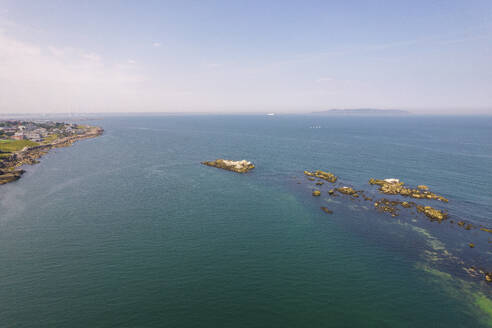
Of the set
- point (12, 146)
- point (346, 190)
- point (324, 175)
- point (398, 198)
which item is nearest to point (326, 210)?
point (346, 190)

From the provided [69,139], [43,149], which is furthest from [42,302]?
[69,139]

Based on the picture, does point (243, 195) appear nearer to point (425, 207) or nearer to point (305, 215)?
point (305, 215)

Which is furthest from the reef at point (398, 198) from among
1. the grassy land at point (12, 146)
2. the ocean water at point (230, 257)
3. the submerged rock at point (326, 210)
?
the grassy land at point (12, 146)

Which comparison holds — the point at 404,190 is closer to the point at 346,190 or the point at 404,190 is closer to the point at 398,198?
the point at 398,198

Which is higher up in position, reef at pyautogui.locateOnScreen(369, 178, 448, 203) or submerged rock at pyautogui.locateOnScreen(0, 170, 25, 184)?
submerged rock at pyautogui.locateOnScreen(0, 170, 25, 184)

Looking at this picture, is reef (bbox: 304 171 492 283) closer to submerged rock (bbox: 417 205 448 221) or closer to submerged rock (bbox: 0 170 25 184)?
submerged rock (bbox: 417 205 448 221)

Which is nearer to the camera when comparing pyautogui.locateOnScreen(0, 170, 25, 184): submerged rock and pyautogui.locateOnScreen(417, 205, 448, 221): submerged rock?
pyautogui.locateOnScreen(417, 205, 448, 221): submerged rock

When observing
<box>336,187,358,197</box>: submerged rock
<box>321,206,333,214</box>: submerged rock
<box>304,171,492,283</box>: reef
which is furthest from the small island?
<box>321,206,333,214</box>: submerged rock

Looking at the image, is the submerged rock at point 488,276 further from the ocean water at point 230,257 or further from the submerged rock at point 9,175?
the submerged rock at point 9,175
